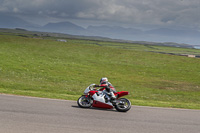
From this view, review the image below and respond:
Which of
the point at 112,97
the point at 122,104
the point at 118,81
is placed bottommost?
the point at 118,81

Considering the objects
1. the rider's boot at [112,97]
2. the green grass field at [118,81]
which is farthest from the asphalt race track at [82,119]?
the green grass field at [118,81]

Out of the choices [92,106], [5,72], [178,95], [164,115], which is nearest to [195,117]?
[164,115]

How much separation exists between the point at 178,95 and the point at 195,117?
9367 mm

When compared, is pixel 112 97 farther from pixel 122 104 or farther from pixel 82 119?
pixel 82 119

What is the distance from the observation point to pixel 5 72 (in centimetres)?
2638

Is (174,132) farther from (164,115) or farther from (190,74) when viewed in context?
(190,74)

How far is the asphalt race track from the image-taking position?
9.55m

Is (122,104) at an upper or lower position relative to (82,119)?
upper

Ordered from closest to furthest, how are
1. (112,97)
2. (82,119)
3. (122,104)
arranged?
(82,119) → (112,97) → (122,104)

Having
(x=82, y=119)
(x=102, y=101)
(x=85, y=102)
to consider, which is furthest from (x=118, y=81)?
(x=82, y=119)

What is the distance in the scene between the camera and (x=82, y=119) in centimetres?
1107

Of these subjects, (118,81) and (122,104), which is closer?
(122,104)

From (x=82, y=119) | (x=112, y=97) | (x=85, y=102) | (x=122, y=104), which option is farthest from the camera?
(x=85, y=102)

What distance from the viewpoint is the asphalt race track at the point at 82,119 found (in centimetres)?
955
